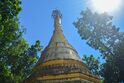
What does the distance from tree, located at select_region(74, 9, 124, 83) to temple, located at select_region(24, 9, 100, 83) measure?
19.4 feet

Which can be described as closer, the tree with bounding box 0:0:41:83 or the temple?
the temple

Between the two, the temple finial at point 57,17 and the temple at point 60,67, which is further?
the temple finial at point 57,17

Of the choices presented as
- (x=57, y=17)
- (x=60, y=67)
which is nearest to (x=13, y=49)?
(x=57, y=17)

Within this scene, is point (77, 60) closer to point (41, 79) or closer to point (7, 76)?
point (41, 79)

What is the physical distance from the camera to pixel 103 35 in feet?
87.4

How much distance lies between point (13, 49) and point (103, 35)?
789cm

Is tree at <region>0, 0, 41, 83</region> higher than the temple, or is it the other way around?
tree at <region>0, 0, 41, 83</region>

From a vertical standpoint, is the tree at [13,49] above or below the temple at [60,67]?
above

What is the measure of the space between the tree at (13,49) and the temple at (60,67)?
320 cm

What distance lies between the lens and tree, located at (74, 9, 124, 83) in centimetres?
2538

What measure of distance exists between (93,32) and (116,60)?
370 cm

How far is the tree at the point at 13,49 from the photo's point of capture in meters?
19.9

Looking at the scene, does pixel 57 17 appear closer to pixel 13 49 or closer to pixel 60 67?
pixel 13 49

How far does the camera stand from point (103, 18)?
1069 inches
